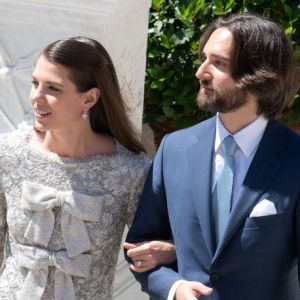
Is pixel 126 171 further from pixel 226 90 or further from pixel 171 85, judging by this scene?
pixel 171 85

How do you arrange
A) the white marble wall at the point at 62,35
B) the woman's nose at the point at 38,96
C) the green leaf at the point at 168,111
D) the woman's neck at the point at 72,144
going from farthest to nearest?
the green leaf at the point at 168,111 → the white marble wall at the point at 62,35 → the woman's neck at the point at 72,144 → the woman's nose at the point at 38,96

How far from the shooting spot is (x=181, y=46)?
3797 millimetres

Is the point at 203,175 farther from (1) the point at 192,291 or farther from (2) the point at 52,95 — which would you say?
(2) the point at 52,95

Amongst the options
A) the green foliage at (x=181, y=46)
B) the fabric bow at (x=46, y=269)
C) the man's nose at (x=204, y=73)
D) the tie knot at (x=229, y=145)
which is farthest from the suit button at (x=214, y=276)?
the green foliage at (x=181, y=46)

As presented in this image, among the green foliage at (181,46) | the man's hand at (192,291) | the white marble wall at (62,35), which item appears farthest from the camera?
the green foliage at (181,46)

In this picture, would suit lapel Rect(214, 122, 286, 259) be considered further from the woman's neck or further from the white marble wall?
the white marble wall

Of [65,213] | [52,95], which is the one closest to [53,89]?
[52,95]

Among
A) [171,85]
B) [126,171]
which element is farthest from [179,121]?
[126,171]

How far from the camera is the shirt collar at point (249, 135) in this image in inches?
87.5

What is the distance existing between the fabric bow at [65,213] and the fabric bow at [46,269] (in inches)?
1.2

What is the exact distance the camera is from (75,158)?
2.47 metres

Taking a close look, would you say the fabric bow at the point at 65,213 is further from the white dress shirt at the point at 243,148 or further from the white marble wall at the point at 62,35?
the white marble wall at the point at 62,35

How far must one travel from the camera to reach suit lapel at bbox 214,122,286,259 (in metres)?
2.13

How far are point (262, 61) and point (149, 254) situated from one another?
66 cm
